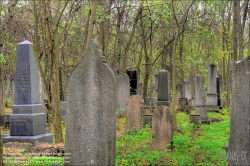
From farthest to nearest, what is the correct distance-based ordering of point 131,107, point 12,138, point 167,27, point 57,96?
1. point 167,27
2. point 131,107
3. point 12,138
4. point 57,96

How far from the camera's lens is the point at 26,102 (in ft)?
32.8

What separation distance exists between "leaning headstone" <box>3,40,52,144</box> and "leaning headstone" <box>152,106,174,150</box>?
3.26m

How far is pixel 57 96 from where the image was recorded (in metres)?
8.36

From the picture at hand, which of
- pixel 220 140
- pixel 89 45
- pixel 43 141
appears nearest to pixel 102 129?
pixel 89 45

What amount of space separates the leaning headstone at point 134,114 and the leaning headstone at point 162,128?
2943 millimetres

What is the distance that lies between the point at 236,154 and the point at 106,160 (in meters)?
2.11

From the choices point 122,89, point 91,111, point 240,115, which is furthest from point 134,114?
point 91,111

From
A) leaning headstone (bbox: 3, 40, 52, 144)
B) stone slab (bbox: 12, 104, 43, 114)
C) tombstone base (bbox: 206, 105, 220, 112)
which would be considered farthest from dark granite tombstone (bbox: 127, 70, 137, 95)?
stone slab (bbox: 12, 104, 43, 114)

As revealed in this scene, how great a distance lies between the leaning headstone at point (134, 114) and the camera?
1165 cm

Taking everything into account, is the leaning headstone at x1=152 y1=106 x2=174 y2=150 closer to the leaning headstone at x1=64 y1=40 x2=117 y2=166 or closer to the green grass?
the green grass

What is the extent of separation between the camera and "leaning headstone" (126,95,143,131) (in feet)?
38.2

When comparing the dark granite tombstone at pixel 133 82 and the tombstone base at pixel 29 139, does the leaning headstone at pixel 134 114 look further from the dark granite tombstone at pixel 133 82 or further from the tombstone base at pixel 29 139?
the dark granite tombstone at pixel 133 82

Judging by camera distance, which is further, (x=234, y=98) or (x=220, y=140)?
(x=220, y=140)

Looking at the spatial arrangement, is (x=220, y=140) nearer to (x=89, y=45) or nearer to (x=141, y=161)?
(x=141, y=161)
